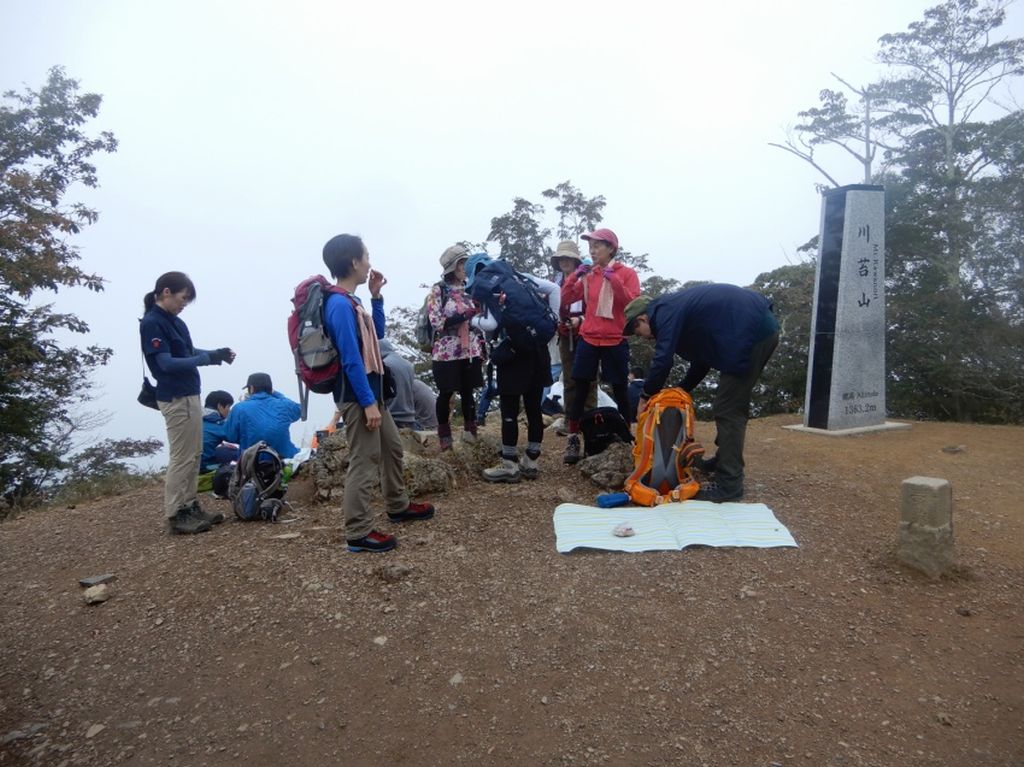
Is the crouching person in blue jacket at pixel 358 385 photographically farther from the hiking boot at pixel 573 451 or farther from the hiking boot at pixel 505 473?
the hiking boot at pixel 573 451

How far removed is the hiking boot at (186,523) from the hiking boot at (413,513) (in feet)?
4.25

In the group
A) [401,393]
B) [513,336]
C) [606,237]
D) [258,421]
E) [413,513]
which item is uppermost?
[606,237]

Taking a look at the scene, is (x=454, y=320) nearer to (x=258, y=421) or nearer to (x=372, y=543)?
(x=258, y=421)

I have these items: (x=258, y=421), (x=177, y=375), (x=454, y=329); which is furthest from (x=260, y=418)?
(x=454, y=329)

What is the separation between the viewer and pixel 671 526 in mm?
4004

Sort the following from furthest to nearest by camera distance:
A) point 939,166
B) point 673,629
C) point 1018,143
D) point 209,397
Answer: point 939,166 → point 1018,143 → point 209,397 → point 673,629

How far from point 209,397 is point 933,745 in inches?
224

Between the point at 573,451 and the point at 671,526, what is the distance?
1.68 meters

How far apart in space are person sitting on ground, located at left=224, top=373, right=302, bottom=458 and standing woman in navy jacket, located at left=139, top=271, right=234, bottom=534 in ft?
3.02

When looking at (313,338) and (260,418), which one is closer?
(313,338)

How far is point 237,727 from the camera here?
2.41 metres

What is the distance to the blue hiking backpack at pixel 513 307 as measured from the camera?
4668 millimetres

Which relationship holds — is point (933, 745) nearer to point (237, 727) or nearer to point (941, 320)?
point (237, 727)

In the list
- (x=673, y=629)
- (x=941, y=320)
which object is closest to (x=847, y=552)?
(x=673, y=629)
